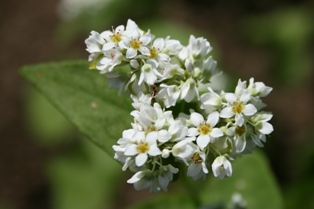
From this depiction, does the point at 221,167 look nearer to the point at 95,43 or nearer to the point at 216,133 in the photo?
the point at 216,133

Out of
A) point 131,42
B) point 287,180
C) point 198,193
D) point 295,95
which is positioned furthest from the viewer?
point 295,95

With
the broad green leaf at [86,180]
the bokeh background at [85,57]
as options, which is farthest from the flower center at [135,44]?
the broad green leaf at [86,180]

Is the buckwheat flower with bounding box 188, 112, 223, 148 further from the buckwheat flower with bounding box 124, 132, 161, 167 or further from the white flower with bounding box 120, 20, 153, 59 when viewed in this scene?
the white flower with bounding box 120, 20, 153, 59

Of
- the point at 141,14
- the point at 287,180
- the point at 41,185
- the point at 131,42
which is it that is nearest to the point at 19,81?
the point at 41,185

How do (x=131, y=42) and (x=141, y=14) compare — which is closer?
(x=131, y=42)

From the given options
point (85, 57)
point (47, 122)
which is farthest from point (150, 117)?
point (85, 57)

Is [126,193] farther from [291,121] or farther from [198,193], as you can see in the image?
[198,193]

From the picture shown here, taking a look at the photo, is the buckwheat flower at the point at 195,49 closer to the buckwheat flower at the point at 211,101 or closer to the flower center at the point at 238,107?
the buckwheat flower at the point at 211,101
